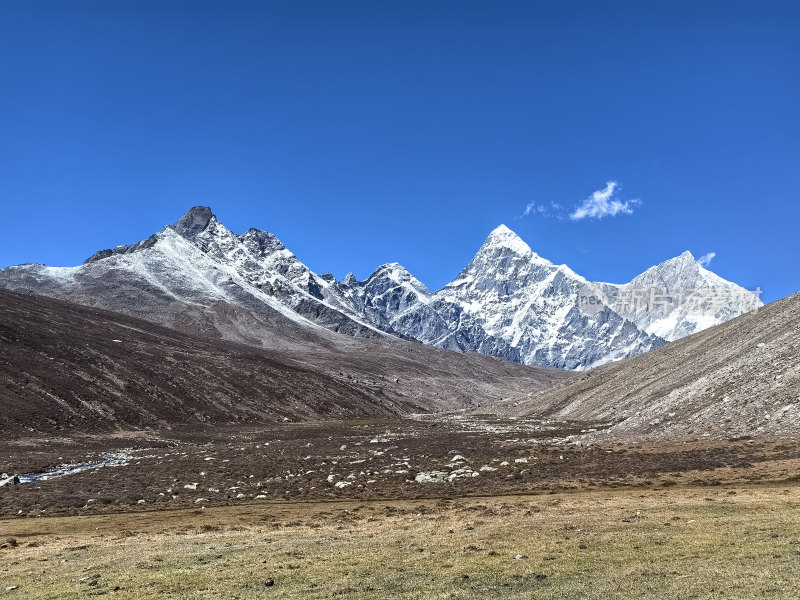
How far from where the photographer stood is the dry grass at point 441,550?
59.9 feet

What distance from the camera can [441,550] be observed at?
23.3 meters

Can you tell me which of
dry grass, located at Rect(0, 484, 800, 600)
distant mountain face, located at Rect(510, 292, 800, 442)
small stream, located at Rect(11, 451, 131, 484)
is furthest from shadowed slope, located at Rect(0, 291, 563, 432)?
dry grass, located at Rect(0, 484, 800, 600)

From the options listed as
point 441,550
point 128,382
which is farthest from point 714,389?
point 128,382

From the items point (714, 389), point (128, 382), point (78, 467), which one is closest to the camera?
point (78, 467)

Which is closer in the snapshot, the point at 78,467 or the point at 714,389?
the point at 78,467

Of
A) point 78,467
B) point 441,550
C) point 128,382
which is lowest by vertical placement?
point 441,550

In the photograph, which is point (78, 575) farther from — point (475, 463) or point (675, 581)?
point (475, 463)

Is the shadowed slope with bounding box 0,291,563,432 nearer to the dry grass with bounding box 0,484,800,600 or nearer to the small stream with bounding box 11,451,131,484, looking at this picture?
the small stream with bounding box 11,451,131,484

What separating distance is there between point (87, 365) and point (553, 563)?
5126 inches

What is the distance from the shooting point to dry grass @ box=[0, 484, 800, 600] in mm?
18266

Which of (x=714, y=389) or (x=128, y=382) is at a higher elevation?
(x=128, y=382)

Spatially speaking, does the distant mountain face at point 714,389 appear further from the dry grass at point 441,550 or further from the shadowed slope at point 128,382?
the shadowed slope at point 128,382

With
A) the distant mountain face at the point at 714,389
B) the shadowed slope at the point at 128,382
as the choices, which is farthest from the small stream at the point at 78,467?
the distant mountain face at the point at 714,389

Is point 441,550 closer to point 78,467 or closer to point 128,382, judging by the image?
point 78,467
